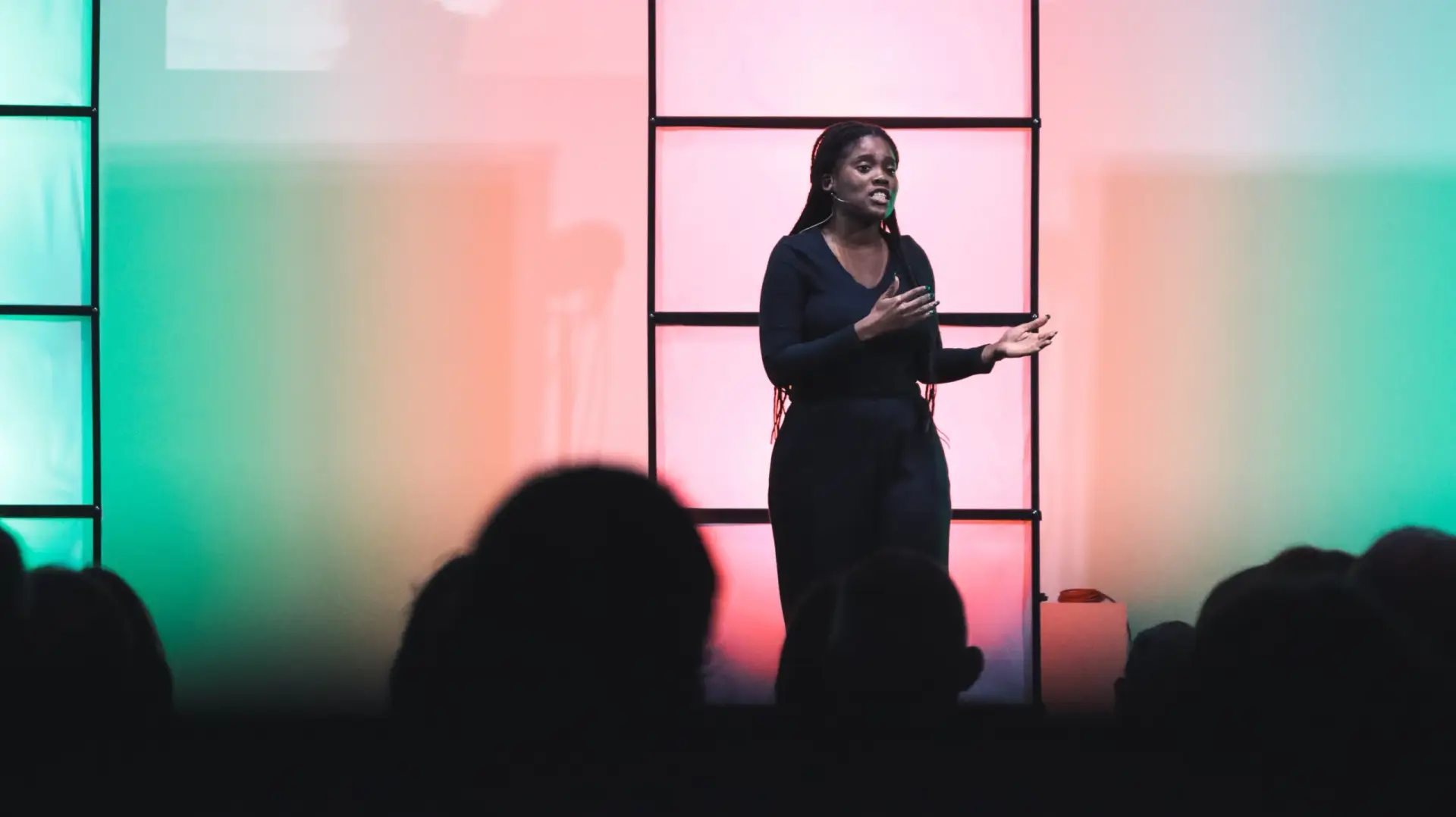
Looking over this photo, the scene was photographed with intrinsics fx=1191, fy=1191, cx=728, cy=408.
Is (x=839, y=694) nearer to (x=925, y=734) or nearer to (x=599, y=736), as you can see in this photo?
(x=925, y=734)

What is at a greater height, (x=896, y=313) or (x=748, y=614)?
(x=896, y=313)

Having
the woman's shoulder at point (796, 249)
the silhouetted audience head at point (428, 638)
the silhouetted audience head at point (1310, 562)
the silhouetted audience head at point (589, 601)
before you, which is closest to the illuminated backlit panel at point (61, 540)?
the woman's shoulder at point (796, 249)

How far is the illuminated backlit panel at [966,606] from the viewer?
3.36 m

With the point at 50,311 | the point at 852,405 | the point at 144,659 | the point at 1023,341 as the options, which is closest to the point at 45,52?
the point at 50,311

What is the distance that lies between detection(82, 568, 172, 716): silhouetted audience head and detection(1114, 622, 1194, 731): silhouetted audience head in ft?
3.66

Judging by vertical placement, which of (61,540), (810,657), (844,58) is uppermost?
(844,58)

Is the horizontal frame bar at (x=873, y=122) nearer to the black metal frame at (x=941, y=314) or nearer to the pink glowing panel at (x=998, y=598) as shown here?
the black metal frame at (x=941, y=314)

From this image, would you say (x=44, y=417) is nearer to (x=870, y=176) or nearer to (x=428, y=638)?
(x=870, y=176)

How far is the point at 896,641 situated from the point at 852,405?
3.09 ft

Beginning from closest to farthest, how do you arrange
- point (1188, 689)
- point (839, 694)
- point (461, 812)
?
point (461, 812) < point (1188, 689) < point (839, 694)

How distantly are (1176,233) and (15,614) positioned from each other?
310 centimetres

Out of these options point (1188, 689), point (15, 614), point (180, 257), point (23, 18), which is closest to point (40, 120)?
point (23, 18)

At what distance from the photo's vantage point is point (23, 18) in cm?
348

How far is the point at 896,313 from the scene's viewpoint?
209cm
